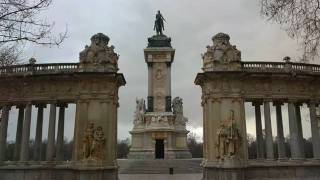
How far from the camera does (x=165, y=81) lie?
49906 millimetres

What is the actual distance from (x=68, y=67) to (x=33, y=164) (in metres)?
8.36

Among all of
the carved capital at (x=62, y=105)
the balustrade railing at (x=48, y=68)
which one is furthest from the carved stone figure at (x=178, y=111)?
the balustrade railing at (x=48, y=68)

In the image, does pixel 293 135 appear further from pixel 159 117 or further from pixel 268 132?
pixel 159 117

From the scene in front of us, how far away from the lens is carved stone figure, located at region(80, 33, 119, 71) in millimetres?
30094

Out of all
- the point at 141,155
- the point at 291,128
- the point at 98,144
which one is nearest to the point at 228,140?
the point at 291,128

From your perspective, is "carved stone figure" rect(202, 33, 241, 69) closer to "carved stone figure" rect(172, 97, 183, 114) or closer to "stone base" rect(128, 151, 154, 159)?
"stone base" rect(128, 151, 154, 159)

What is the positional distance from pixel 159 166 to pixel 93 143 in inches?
586

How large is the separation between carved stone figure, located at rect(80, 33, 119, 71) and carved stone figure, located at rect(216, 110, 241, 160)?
990 centimetres

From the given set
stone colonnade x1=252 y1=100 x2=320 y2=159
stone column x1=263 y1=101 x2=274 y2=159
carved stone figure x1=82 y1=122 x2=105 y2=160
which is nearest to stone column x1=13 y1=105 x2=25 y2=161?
carved stone figure x1=82 y1=122 x2=105 y2=160

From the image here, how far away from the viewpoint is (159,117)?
156 feet

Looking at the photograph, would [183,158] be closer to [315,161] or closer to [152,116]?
[152,116]

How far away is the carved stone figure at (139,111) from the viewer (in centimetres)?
4844

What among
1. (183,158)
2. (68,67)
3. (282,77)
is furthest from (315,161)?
(68,67)

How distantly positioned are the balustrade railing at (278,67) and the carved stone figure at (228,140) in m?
5.23
